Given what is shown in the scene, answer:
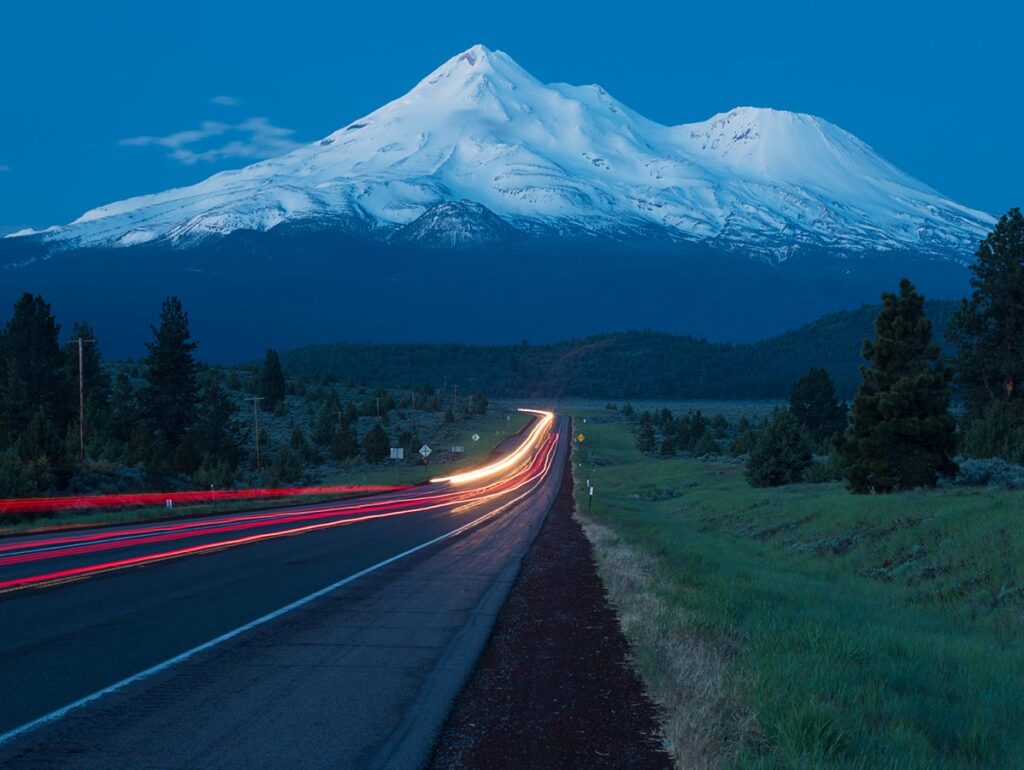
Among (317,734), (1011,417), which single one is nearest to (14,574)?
(317,734)

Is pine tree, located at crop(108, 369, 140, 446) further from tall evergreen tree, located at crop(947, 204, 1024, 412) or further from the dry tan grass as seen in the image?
the dry tan grass

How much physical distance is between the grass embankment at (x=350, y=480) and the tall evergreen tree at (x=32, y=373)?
54.9ft

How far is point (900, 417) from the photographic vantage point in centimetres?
2655

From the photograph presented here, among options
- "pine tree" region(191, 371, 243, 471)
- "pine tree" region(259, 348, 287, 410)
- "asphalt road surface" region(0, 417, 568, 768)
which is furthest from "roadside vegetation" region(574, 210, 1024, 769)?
"pine tree" region(259, 348, 287, 410)

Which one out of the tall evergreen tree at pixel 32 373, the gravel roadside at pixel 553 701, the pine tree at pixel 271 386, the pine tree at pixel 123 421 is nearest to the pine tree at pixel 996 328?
the gravel roadside at pixel 553 701

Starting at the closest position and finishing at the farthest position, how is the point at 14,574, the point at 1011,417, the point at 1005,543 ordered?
the point at 14,574 < the point at 1005,543 < the point at 1011,417

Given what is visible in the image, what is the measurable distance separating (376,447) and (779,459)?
38.0 meters

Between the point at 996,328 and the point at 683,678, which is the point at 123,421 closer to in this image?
the point at 996,328

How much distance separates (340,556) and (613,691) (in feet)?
36.2

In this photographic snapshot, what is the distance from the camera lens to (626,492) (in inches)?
2037

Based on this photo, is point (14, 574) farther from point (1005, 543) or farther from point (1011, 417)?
point (1011, 417)

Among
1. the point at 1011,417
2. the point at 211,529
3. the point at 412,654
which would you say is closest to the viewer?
the point at 412,654

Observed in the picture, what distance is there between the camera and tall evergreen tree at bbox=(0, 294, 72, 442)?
164ft

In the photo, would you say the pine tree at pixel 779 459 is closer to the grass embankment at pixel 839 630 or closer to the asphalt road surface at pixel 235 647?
the grass embankment at pixel 839 630
